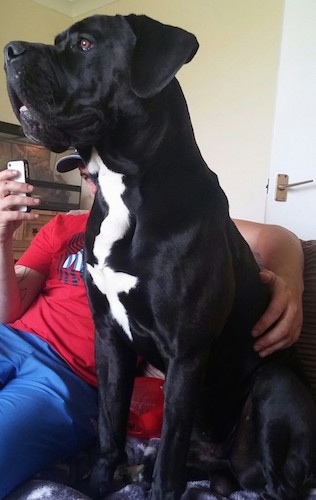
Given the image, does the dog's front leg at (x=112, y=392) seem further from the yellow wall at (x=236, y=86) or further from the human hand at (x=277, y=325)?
the yellow wall at (x=236, y=86)

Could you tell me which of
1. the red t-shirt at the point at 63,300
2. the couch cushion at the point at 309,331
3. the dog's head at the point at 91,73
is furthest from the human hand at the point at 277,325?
the dog's head at the point at 91,73

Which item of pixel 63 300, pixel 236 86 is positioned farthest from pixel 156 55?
pixel 236 86

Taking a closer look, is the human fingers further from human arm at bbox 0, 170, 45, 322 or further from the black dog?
the black dog

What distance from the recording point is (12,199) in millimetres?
982

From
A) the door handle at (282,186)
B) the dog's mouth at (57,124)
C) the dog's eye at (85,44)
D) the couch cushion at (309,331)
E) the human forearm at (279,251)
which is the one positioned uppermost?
the dog's eye at (85,44)

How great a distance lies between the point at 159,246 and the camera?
0.80m

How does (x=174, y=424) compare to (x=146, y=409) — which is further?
(x=146, y=409)

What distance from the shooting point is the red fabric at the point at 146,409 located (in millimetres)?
1107

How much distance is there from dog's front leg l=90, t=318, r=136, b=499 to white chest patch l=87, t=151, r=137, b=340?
0.07 metres

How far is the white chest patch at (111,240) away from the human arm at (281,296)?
293 millimetres

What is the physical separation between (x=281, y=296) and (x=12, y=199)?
584 millimetres

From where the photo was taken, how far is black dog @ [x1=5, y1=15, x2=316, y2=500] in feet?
2.60

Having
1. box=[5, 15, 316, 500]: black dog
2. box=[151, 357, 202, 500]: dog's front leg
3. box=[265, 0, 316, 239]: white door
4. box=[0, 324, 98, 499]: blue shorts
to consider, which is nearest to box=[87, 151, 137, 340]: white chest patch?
box=[5, 15, 316, 500]: black dog

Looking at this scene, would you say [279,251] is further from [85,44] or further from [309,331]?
[85,44]
